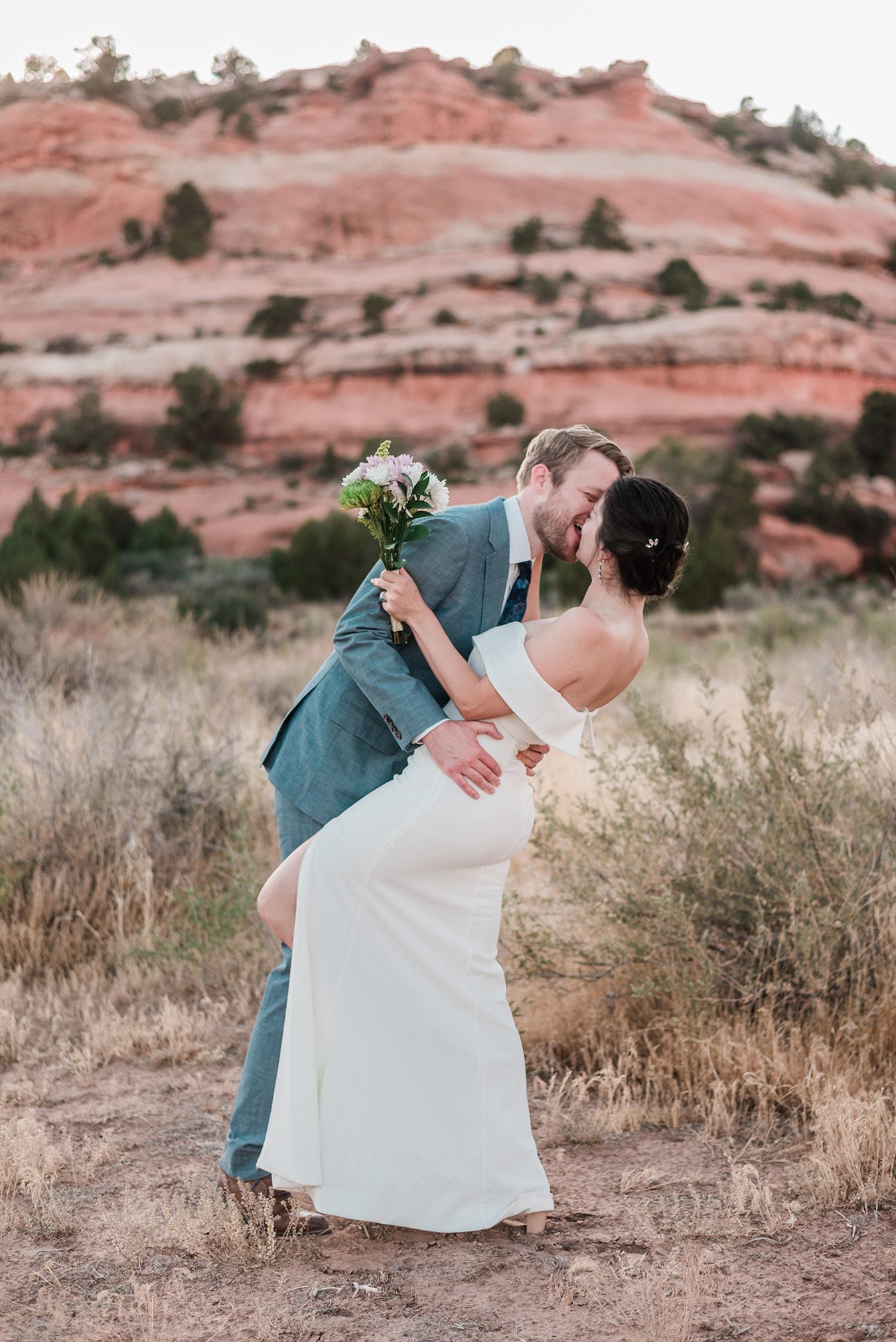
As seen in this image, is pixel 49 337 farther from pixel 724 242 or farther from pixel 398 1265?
pixel 398 1265

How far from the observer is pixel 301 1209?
3195 millimetres

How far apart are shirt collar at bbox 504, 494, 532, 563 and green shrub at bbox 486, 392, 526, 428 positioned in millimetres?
31974

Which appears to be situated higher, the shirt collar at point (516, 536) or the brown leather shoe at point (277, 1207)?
the shirt collar at point (516, 536)

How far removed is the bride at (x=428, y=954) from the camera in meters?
2.90

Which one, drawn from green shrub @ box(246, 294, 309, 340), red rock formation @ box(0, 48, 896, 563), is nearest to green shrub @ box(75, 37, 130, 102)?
red rock formation @ box(0, 48, 896, 563)

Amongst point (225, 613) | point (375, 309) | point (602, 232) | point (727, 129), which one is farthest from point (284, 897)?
point (727, 129)

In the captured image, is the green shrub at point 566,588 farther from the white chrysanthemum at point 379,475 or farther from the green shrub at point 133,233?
the green shrub at point 133,233

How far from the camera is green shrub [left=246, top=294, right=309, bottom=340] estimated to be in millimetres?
39719

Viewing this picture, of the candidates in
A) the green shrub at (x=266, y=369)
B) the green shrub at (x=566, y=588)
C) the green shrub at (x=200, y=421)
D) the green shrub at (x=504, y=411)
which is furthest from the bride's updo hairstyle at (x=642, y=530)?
the green shrub at (x=266, y=369)

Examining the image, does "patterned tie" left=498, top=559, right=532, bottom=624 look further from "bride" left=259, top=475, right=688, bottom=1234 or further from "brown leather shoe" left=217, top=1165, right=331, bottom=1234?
"brown leather shoe" left=217, top=1165, right=331, bottom=1234

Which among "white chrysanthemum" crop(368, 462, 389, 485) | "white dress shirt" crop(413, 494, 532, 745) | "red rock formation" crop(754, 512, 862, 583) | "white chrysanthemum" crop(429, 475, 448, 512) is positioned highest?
"white chrysanthemum" crop(368, 462, 389, 485)

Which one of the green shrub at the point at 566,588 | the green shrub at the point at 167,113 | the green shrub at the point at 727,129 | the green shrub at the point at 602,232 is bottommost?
the green shrub at the point at 566,588

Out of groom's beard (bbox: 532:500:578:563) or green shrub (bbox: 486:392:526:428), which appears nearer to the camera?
groom's beard (bbox: 532:500:578:563)

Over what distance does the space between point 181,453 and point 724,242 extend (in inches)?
974
